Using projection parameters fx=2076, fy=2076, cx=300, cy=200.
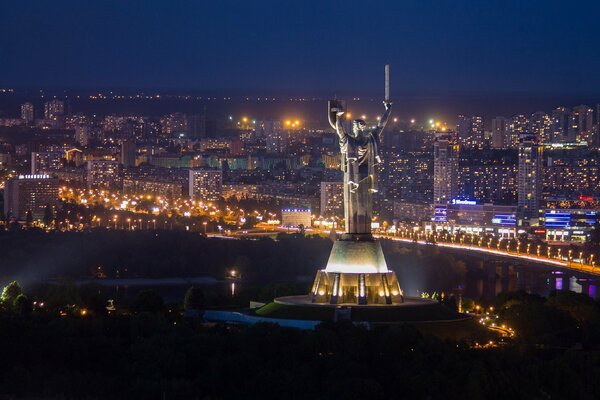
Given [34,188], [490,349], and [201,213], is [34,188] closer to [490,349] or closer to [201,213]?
[201,213]

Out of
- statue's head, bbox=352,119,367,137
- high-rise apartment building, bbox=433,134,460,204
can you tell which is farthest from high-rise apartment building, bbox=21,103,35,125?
statue's head, bbox=352,119,367,137

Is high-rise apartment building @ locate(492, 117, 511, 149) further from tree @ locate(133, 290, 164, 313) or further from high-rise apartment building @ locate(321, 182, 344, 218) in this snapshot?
tree @ locate(133, 290, 164, 313)

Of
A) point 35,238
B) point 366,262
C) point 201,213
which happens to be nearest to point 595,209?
point 201,213

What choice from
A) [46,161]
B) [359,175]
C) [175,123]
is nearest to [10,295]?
[359,175]

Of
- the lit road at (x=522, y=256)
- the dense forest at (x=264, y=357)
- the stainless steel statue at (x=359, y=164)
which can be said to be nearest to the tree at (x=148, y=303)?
the dense forest at (x=264, y=357)

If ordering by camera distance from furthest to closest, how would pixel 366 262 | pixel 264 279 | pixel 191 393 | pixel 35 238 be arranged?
1. pixel 35 238
2. pixel 264 279
3. pixel 366 262
4. pixel 191 393

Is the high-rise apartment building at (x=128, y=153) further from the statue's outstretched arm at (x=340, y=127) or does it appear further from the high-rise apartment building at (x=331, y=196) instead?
the statue's outstretched arm at (x=340, y=127)
